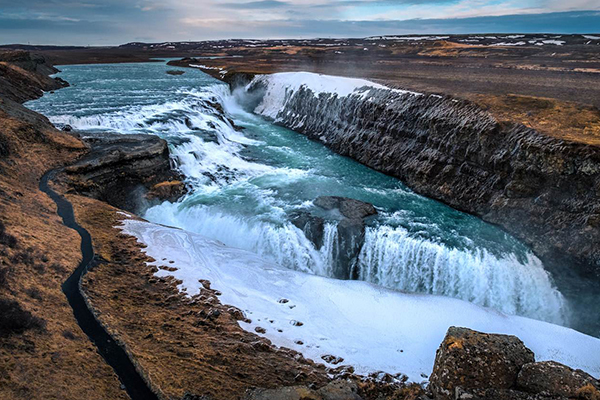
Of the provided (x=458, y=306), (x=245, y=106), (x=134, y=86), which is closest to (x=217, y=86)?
(x=245, y=106)

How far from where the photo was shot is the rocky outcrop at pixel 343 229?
16.4 m

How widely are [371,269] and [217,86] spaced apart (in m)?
37.4

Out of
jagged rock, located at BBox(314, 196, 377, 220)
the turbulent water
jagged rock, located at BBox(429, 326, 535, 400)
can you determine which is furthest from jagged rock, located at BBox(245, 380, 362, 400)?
jagged rock, located at BBox(314, 196, 377, 220)

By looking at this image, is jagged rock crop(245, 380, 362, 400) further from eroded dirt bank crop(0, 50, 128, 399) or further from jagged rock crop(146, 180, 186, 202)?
jagged rock crop(146, 180, 186, 202)

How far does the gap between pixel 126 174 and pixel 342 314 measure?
43.3 ft

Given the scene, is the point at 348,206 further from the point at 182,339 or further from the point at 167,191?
the point at 182,339

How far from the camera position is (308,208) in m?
19.0

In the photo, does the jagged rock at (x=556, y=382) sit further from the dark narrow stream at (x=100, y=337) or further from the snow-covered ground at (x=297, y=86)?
the snow-covered ground at (x=297, y=86)

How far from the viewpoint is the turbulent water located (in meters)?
15.2

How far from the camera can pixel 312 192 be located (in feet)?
69.7

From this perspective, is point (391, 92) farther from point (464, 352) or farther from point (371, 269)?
point (464, 352)

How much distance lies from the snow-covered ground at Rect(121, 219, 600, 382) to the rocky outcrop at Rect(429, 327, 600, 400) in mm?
2403

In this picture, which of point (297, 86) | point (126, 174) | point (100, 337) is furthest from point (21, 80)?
point (100, 337)

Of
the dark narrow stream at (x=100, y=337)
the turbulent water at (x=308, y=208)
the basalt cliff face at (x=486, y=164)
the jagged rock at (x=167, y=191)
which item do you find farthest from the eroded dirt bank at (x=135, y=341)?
the basalt cliff face at (x=486, y=164)
